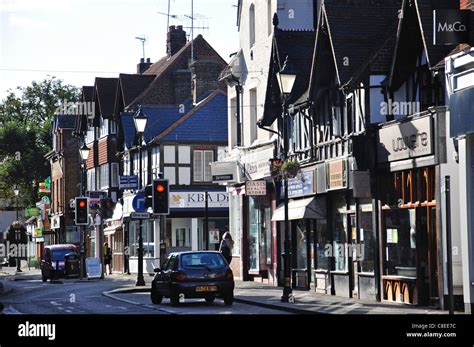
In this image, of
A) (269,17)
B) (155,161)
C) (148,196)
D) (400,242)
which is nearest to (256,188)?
(148,196)

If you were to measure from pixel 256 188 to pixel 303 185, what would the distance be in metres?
3.93

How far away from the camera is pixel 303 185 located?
3191cm

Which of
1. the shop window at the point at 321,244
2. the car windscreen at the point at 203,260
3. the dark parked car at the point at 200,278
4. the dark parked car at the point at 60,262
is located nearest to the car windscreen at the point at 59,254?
the dark parked car at the point at 60,262

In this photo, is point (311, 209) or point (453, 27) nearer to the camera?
point (453, 27)

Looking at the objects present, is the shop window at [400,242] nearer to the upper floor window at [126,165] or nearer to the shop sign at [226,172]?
the shop sign at [226,172]

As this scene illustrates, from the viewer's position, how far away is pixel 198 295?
23734 millimetres

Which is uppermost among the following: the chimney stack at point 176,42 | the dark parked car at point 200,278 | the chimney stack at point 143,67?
the chimney stack at point 176,42

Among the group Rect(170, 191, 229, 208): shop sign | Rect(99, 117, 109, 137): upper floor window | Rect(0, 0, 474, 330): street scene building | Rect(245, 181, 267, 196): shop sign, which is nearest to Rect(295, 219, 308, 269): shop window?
Rect(0, 0, 474, 330): street scene building

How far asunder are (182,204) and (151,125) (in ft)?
17.9

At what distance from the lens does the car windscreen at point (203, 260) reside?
23984 millimetres

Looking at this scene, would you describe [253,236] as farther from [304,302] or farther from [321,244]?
[304,302]

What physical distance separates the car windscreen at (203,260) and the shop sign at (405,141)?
4.65 metres

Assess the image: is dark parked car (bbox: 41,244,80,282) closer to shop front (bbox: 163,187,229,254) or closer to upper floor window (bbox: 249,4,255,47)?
shop front (bbox: 163,187,229,254)
